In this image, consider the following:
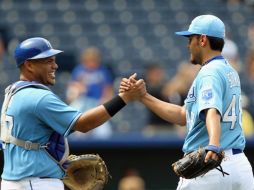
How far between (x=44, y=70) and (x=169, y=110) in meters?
1.28

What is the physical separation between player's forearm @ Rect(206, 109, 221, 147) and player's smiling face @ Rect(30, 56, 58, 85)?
1.29 metres

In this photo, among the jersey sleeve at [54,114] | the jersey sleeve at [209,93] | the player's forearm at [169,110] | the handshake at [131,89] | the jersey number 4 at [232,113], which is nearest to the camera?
the jersey sleeve at [209,93]

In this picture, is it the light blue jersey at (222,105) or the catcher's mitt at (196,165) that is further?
the light blue jersey at (222,105)

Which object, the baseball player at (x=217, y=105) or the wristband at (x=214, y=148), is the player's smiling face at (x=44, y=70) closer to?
the baseball player at (x=217, y=105)

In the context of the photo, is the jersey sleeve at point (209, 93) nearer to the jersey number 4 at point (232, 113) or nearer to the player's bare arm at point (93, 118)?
the jersey number 4 at point (232, 113)

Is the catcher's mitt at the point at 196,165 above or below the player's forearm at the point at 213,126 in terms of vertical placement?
below

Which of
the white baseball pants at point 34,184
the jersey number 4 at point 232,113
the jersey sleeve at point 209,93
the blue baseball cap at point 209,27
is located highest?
the blue baseball cap at point 209,27

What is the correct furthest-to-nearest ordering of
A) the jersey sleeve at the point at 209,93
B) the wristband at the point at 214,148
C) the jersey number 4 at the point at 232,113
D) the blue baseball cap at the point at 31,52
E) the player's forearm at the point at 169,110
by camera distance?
the player's forearm at the point at 169,110
the blue baseball cap at the point at 31,52
the jersey number 4 at the point at 232,113
the jersey sleeve at the point at 209,93
the wristband at the point at 214,148

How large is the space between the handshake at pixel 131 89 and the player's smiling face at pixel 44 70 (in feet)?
1.88

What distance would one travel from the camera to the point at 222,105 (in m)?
6.64

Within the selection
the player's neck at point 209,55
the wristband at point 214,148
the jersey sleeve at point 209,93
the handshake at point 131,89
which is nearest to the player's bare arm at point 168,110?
the handshake at point 131,89

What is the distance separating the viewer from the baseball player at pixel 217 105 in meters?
6.59

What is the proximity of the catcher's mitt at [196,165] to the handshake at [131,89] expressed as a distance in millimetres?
760

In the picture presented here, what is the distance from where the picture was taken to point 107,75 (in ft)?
45.7
